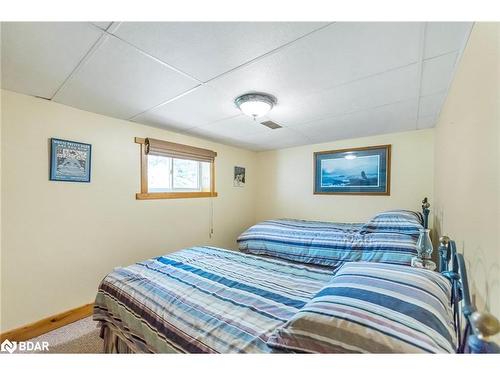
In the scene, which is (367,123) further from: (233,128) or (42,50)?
(42,50)

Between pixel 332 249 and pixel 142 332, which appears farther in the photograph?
pixel 332 249

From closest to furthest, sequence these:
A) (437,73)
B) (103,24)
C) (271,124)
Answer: (103,24), (437,73), (271,124)

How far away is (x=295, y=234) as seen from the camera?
2693 millimetres

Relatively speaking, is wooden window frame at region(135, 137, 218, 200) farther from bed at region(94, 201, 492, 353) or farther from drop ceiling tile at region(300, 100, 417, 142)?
drop ceiling tile at region(300, 100, 417, 142)

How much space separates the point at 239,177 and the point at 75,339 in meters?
2.95

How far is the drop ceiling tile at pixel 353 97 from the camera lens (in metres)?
1.60

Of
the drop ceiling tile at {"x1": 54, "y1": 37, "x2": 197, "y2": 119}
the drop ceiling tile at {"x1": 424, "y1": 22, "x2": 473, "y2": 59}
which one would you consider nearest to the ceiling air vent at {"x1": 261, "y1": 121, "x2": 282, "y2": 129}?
the drop ceiling tile at {"x1": 54, "y1": 37, "x2": 197, "y2": 119}

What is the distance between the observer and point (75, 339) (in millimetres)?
1867

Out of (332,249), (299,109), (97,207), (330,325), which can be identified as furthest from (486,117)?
(97,207)

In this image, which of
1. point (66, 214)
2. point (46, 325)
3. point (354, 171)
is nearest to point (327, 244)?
point (354, 171)

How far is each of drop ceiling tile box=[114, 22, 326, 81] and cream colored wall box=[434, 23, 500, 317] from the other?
2.36 ft

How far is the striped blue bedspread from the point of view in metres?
0.98
